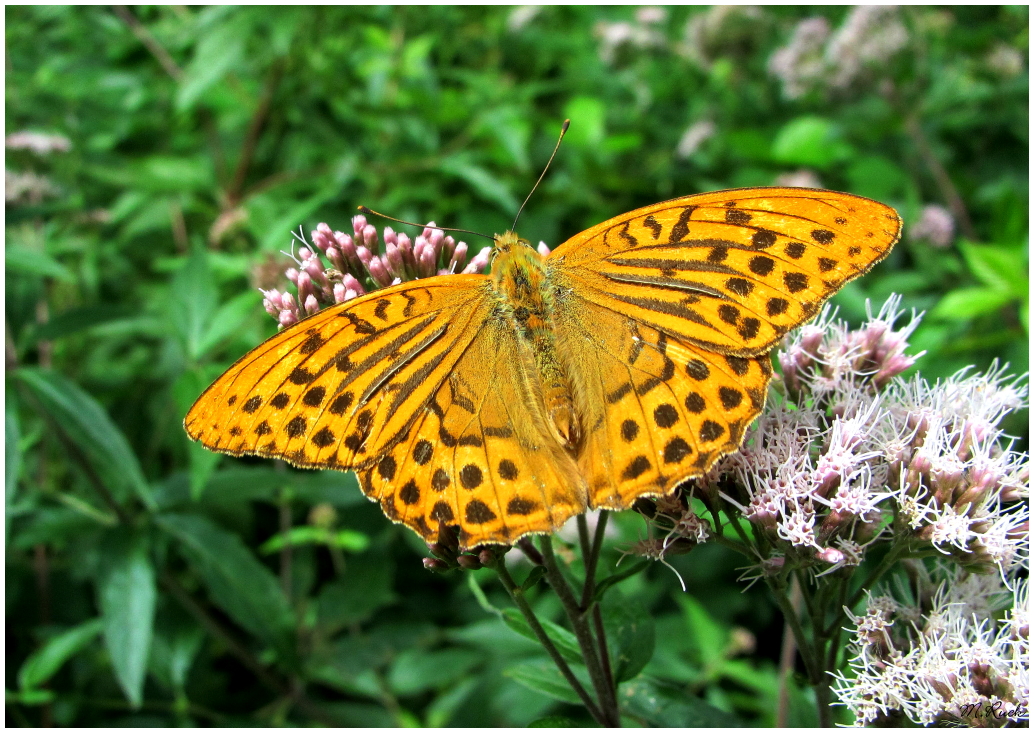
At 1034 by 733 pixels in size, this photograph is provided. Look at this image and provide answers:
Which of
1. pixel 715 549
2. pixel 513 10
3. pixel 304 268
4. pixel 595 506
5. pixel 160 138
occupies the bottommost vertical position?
pixel 715 549

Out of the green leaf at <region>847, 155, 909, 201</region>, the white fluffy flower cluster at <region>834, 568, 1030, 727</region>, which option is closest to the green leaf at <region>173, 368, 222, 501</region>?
the white fluffy flower cluster at <region>834, 568, 1030, 727</region>

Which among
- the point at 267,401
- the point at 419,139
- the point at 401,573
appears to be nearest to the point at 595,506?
the point at 267,401

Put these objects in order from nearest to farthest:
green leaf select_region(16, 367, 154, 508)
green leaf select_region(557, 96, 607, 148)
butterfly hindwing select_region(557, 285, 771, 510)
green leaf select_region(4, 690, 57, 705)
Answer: butterfly hindwing select_region(557, 285, 771, 510) → green leaf select_region(16, 367, 154, 508) → green leaf select_region(4, 690, 57, 705) → green leaf select_region(557, 96, 607, 148)

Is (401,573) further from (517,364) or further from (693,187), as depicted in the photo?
(693,187)

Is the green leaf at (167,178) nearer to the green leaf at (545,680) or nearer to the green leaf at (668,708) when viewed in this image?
the green leaf at (545,680)

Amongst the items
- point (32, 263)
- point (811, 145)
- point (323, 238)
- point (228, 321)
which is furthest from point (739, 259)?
point (811, 145)

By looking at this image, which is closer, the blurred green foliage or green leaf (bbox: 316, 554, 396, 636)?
the blurred green foliage

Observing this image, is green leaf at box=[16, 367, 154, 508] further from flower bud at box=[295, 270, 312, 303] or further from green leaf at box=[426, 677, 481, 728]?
green leaf at box=[426, 677, 481, 728]
